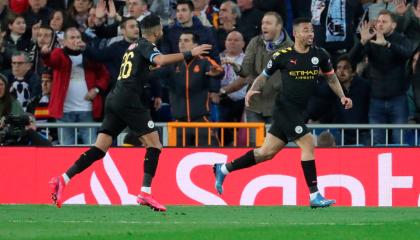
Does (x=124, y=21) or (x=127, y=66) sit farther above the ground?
(x=124, y=21)

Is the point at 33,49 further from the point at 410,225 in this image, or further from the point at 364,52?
the point at 410,225

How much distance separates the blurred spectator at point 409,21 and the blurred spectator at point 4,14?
6.98 metres

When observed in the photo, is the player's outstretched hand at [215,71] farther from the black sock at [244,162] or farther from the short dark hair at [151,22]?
the short dark hair at [151,22]

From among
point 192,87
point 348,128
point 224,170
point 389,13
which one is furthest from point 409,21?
point 224,170

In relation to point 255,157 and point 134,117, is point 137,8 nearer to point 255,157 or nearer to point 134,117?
point 255,157

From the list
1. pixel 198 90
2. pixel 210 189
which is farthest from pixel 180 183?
pixel 198 90

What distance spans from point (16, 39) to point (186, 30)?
11.0ft

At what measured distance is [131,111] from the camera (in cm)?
1558

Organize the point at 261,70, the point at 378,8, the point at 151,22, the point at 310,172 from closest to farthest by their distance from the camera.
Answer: the point at 151,22
the point at 310,172
the point at 261,70
the point at 378,8

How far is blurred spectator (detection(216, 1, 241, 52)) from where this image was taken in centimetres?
2106

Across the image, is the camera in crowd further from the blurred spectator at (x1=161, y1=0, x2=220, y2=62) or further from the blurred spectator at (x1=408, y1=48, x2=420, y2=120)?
the blurred spectator at (x1=408, y1=48, x2=420, y2=120)

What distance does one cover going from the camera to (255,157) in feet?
54.1

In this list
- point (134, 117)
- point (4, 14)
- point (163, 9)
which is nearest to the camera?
point (134, 117)

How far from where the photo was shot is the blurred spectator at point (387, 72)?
19.2 m
